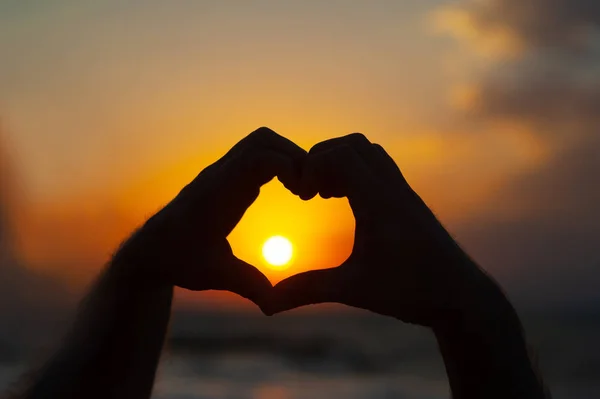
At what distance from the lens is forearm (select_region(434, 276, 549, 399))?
174 centimetres

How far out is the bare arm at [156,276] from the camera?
5.99 feet

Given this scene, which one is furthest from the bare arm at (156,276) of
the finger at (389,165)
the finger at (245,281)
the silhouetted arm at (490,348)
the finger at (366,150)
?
the silhouetted arm at (490,348)

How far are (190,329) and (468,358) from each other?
58.2ft

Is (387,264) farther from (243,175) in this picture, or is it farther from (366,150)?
(243,175)

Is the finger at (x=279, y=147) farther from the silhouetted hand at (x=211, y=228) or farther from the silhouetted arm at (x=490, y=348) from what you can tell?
the silhouetted arm at (x=490, y=348)

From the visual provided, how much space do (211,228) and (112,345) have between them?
0.44 m

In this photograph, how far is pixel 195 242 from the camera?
184 cm

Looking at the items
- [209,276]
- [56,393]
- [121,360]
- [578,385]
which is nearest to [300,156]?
[209,276]

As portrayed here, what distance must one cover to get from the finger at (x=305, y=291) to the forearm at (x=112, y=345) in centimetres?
38

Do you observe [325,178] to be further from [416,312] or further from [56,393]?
[56,393]

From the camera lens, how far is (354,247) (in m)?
1.82

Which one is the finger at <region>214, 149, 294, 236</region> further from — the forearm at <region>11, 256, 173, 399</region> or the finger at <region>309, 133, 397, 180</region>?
the forearm at <region>11, 256, 173, 399</region>

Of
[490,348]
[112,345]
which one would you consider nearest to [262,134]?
[112,345]

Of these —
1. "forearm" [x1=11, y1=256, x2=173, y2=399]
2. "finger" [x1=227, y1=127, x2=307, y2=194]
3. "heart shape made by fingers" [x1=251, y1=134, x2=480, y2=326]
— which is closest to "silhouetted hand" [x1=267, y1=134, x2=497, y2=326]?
"heart shape made by fingers" [x1=251, y1=134, x2=480, y2=326]
